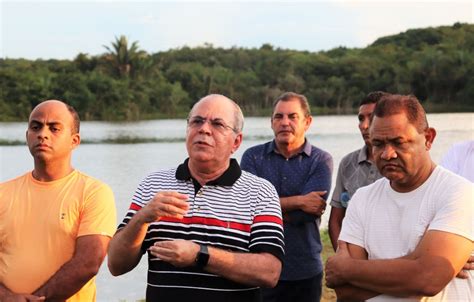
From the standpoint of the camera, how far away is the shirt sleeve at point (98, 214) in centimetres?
373

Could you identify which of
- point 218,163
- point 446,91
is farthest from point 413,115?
point 446,91

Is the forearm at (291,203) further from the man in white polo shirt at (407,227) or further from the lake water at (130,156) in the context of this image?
the lake water at (130,156)

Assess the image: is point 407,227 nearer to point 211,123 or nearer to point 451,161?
point 211,123

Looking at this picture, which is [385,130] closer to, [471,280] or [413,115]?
[413,115]

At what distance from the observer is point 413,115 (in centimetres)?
291

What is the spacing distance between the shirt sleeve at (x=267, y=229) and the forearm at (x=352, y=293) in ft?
1.08

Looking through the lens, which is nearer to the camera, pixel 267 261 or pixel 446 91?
pixel 267 261

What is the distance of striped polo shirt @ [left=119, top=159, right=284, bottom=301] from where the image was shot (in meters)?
3.08

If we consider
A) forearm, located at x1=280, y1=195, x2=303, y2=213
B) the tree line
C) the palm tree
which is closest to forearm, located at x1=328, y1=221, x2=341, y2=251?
forearm, located at x1=280, y1=195, x2=303, y2=213

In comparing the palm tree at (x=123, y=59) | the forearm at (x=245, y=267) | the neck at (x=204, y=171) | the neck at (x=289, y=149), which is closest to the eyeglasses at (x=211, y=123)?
the neck at (x=204, y=171)

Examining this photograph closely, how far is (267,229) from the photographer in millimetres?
3123

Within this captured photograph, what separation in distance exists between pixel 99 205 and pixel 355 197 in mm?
1515

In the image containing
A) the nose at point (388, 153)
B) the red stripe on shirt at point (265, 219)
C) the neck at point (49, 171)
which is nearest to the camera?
the nose at point (388, 153)

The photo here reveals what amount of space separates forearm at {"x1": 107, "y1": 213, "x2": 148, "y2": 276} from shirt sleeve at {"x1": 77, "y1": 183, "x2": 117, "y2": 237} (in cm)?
54
